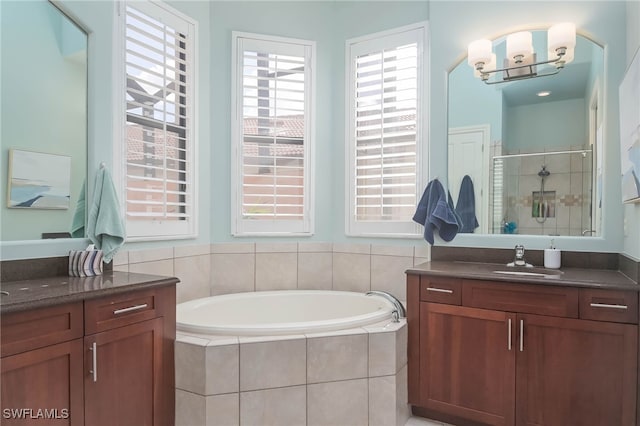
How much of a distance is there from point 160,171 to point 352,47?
1.86 metres

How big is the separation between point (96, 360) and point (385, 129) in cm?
248

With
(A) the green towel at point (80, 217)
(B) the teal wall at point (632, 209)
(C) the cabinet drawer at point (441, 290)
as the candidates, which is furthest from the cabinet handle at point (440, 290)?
(A) the green towel at point (80, 217)

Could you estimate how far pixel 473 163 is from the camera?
283 cm

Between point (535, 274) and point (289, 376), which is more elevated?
point (535, 274)

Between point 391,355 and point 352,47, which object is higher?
point 352,47

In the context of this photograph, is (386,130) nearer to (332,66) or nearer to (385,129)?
(385,129)

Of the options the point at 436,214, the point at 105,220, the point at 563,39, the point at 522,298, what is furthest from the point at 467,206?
the point at 105,220

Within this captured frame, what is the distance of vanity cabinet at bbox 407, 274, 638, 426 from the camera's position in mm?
1946

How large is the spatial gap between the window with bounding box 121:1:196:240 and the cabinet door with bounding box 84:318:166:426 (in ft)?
2.62

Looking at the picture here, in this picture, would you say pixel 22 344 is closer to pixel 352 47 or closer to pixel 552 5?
pixel 352 47

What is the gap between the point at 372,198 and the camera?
10.7 ft

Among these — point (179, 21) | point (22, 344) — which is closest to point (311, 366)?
point (22, 344)

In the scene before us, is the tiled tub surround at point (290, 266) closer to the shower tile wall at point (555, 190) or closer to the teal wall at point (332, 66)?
the teal wall at point (332, 66)

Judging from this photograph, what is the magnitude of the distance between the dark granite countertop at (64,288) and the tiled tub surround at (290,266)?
27.9 inches
